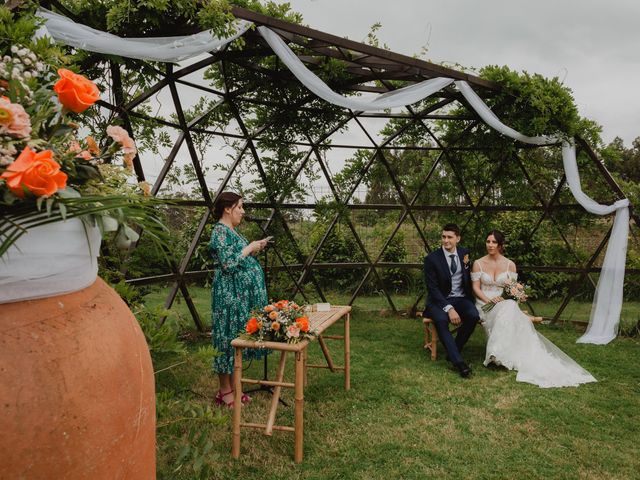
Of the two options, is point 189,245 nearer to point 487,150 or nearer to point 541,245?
point 487,150

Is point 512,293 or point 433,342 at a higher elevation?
point 512,293

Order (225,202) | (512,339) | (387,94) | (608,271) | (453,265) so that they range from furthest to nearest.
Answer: (608,271)
(453,265)
(387,94)
(512,339)
(225,202)

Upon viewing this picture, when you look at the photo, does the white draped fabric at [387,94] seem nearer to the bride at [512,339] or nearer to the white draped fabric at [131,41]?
the white draped fabric at [131,41]

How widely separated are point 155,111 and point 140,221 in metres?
5.48

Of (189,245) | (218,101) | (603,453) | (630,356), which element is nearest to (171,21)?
(218,101)

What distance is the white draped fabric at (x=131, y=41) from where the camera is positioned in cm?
383

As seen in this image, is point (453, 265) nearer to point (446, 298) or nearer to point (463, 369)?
point (446, 298)

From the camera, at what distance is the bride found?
5703 millimetres

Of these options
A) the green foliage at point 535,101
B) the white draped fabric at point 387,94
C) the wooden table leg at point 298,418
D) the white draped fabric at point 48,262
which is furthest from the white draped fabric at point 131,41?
the green foliage at point 535,101

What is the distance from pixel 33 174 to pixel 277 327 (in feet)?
9.37

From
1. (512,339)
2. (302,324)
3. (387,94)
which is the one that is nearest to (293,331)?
(302,324)

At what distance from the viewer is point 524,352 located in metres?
6.09

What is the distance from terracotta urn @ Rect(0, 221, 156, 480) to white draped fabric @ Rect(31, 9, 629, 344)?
3.24 meters

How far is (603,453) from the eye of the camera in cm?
388
